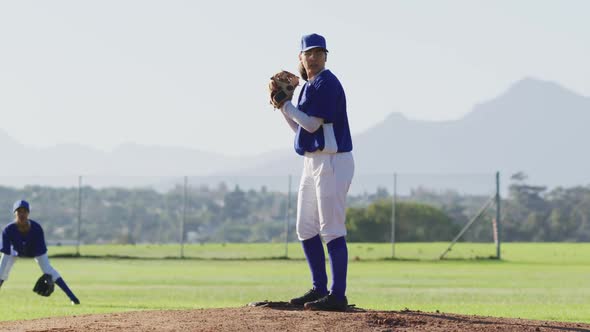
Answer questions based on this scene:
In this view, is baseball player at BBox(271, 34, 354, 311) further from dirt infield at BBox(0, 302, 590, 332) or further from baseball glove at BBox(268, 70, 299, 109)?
dirt infield at BBox(0, 302, 590, 332)

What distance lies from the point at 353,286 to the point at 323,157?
1160 centimetres

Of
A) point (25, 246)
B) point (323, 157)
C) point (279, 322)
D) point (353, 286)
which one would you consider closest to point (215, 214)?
point (353, 286)

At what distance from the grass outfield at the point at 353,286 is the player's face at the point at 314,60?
4680mm

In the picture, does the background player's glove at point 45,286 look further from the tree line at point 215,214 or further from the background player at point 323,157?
the tree line at point 215,214

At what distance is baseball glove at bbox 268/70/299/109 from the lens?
954 centimetres

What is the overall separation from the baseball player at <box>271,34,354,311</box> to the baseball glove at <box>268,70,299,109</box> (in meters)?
0.06

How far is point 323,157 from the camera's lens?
9.34 m

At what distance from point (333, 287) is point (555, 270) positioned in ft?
67.2

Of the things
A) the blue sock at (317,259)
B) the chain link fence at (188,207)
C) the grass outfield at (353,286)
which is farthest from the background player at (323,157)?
the chain link fence at (188,207)

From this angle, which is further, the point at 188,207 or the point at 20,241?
the point at 188,207

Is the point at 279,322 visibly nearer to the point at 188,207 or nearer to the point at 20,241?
the point at 20,241

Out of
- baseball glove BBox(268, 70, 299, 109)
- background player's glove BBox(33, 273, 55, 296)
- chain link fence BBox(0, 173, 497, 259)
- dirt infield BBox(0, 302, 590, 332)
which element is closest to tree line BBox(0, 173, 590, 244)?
chain link fence BBox(0, 173, 497, 259)

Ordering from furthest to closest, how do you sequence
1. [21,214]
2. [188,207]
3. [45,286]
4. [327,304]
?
[188,207], [45,286], [21,214], [327,304]

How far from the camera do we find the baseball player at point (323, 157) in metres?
9.31
